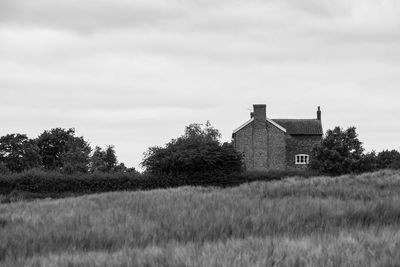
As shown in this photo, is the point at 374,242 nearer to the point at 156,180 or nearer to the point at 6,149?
the point at 156,180

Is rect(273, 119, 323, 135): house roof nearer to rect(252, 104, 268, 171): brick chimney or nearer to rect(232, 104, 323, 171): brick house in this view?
rect(232, 104, 323, 171): brick house

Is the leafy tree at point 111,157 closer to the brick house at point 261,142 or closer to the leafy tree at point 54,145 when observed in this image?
the leafy tree at point 54,145

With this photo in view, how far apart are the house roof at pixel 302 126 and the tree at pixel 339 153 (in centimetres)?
1618

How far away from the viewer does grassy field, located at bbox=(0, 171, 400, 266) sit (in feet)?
25.2

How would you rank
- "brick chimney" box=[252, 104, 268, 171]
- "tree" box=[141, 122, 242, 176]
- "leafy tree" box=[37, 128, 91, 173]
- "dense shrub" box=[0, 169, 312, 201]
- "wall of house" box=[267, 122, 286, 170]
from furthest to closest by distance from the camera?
"leafy tree" box=[37, 128, 91, 173]
"wall of house" box=[267, 122, 286, 170]
"brick chimney" box=[252, 104, 268, 171]
"tree" box=[141, 122, 242, 176]
"dense shrub" box=[0, 169, 312, 201]

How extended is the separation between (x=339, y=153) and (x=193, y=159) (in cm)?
1747

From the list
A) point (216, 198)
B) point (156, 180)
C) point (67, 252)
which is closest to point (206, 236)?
point (67, 252)

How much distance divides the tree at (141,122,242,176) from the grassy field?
34.4 metres

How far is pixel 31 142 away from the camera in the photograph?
91.1m

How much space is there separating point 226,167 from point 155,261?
46.4 m

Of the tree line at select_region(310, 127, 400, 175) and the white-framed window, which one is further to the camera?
the white-framed window

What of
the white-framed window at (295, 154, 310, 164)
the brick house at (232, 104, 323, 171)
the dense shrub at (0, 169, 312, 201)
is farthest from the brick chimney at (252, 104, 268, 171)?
the dense shrub at (0, 169, 312, 201)

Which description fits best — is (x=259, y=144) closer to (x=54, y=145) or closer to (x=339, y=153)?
(x=339, y=153)

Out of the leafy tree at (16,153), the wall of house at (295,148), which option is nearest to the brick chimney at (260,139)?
the wall of house at (295,148)
